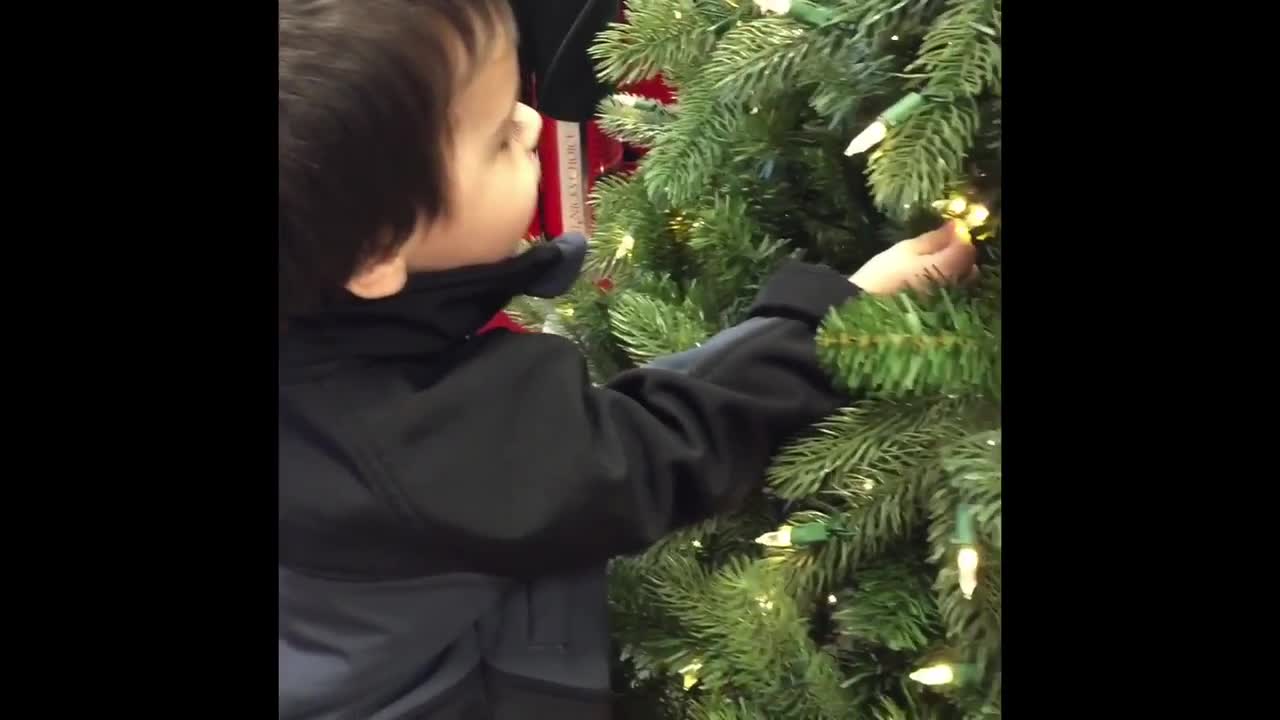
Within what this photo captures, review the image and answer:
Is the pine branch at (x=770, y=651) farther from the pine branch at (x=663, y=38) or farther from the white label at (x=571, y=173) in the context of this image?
the white label at (x=571, y=173)

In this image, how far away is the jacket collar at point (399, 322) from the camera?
489 millimetres

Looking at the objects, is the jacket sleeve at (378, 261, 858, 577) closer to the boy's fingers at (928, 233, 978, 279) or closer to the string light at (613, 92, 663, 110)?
the boy's fingers at (928, 233, 978, 279)

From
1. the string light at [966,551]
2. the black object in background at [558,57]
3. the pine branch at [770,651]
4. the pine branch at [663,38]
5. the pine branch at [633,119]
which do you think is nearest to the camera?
the string light at [966,551]

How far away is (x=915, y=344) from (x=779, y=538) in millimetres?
136

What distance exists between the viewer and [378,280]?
19.6 inches

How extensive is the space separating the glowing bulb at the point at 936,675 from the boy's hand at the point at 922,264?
0.16m

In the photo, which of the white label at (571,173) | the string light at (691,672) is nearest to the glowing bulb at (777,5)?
the string light at (691,672)

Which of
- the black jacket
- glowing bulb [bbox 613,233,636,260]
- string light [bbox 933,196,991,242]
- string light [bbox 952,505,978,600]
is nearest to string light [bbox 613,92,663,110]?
glowing bulb [bbox 613,233,636,260]

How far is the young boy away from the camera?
47 cm

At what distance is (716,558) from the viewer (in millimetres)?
572
